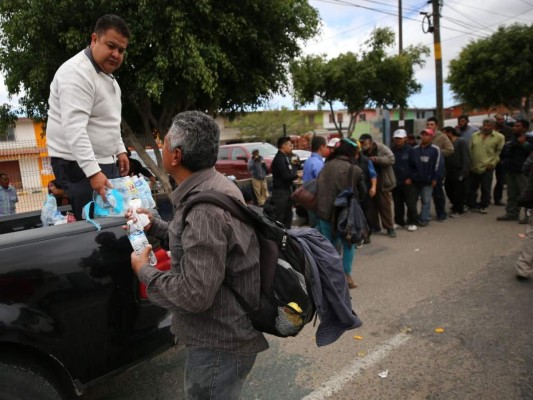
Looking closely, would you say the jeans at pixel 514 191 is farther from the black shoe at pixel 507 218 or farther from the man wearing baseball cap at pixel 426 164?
the man wearing baseball cap at pixel 426 164

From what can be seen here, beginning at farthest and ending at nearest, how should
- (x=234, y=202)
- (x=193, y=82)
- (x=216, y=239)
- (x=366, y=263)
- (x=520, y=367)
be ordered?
(x=193, y=82) → (x=366, y=263) → (x=520, y=367) → (x=234, y=202) → (x=216, y=239)

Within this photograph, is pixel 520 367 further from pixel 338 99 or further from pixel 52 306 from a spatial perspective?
pixel 338 99

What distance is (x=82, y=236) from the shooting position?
1960 millimetres

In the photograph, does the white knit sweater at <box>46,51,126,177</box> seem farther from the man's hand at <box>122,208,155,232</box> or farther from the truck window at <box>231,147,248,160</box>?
the truck window at <box>231,147,248,160</box>

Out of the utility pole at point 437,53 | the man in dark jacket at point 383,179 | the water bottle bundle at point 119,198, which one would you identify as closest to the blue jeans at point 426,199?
the man in dark jacket at point 383,179

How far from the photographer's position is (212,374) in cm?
163

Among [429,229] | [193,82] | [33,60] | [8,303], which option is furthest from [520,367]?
[33,60]

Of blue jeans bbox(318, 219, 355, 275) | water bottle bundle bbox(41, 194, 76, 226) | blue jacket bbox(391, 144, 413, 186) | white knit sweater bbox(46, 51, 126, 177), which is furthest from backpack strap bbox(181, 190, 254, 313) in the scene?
blue jacket bbox(391, 144, 413, 186)

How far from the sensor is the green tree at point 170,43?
6.62 m

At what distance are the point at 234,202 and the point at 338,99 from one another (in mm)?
16977

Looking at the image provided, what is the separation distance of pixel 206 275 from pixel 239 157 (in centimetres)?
1257

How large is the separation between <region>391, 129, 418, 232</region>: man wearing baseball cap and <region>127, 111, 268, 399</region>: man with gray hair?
617 cm

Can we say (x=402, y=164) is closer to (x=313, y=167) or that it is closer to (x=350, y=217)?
(x=313, y=167)

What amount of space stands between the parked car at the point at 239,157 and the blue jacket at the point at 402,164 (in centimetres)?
641
